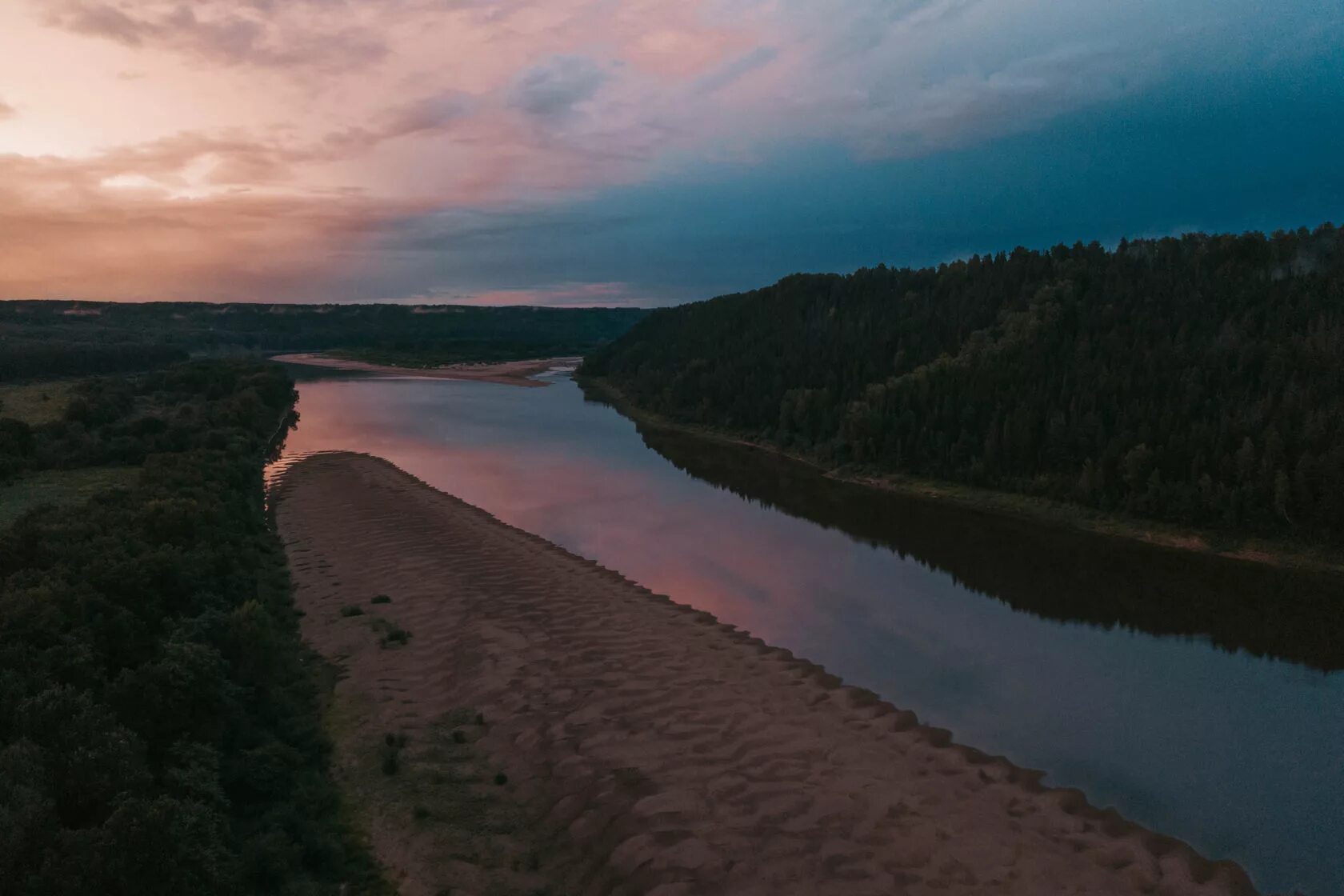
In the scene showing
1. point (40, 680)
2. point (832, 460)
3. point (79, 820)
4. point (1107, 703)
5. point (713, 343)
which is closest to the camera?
point (79, 820)

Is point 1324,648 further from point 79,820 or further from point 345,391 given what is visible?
point 345,391

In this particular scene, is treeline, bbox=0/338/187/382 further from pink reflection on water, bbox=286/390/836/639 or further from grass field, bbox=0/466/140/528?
grass field, bbox=0/466/140/528

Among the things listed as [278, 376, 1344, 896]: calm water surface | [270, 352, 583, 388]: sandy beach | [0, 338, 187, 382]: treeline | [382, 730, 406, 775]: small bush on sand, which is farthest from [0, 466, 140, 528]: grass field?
[270, 352, 583, 388]: sandy beach

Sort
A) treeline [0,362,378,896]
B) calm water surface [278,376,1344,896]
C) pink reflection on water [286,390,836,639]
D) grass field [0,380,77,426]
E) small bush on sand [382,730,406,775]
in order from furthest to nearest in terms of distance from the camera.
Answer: grass field [0,380,77,426] < pink reflection on water [286,390,836,639] < calm water surface [278,376,1344,896] < small bush on sand [382,730,406,775] < treeline [0,362,378,896]

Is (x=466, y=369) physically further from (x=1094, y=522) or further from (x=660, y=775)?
(x=660, y=775)

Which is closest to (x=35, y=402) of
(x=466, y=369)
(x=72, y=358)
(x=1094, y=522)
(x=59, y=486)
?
(x=59, y=486)

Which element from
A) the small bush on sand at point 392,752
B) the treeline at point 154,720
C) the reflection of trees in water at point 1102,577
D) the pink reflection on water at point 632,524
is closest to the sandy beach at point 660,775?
the small bush on sand at point 392,752

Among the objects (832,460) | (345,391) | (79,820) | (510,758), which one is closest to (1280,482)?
(832,460)
